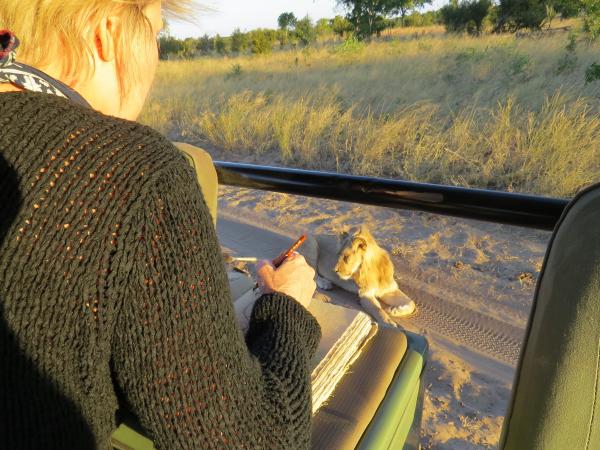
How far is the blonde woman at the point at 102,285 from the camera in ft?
2.28

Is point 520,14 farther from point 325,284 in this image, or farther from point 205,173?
point 205,173

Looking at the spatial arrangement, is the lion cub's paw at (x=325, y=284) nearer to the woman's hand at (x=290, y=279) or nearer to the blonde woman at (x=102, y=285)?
the woman's hand at (x=290, y=279)

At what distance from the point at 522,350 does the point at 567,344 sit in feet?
0.51

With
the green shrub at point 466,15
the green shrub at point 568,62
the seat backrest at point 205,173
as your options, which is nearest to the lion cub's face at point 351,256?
the seat backrest at point 205,173

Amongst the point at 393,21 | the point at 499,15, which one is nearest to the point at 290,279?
the point at 499,15

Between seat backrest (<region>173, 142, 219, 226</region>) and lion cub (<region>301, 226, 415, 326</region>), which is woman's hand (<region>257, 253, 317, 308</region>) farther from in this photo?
lion cub (<region>301, 226, 415, 326</region>)

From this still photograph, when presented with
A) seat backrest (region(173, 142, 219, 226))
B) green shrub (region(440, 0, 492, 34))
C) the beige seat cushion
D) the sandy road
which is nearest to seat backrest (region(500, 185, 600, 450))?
the beige seat cushion

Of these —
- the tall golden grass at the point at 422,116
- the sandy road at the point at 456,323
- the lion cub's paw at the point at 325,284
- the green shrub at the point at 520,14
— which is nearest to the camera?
the sandy road at the point at 456,323

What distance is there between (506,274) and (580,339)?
3.32 meters

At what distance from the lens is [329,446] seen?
125cm

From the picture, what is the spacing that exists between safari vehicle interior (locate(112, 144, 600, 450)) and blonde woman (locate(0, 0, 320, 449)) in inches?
20.0

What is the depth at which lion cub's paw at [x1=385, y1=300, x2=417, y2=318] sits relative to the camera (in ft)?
12.2

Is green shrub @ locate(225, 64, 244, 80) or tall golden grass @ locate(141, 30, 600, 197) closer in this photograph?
tall golden grass @ locate(141, 30, 600, 197)

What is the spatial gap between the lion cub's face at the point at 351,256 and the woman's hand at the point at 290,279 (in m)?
2.82
